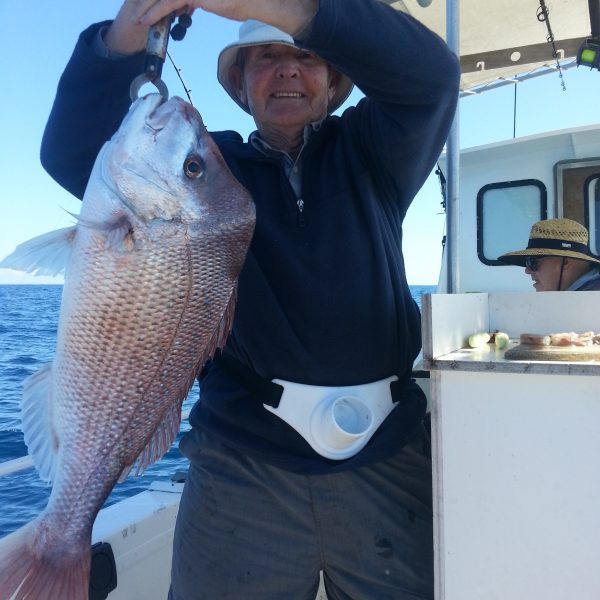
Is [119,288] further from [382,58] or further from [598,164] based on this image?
[598,164]

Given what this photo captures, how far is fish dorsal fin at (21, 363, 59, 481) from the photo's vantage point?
1798 mm

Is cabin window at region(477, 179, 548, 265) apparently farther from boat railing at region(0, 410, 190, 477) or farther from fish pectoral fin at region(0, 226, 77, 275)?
fish pectoral fin at region(0, 226, 77, 275)

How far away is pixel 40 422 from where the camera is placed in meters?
1.82

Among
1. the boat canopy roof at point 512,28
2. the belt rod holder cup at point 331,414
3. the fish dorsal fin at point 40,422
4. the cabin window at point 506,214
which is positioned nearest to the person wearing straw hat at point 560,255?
the boat canopy roof at point 512,28

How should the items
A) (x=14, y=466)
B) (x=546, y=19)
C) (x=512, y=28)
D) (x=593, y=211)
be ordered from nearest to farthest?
(x=14, y=466), (x=546, y=19), (x=512, y=28), (x=593, y=211)

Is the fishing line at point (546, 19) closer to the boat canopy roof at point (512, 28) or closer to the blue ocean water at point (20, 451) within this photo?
the boat canopy roof at point (512, 28)

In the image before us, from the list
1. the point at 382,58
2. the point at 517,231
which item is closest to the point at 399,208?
the point at 382,58

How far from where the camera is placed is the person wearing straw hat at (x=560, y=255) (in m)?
4.96

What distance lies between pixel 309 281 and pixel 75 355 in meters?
0.76

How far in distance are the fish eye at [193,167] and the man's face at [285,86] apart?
1.61 feet

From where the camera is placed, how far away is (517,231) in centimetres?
729

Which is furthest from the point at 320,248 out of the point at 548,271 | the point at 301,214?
the point at 548,271

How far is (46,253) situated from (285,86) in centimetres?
107

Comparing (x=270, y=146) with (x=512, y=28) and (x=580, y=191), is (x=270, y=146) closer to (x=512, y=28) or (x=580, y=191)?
(x=512, y=28)
